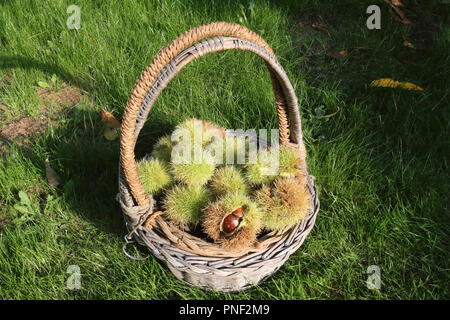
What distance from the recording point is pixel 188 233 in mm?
1862

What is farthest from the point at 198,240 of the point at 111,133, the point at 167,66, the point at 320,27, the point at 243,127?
→ the point at 320,27

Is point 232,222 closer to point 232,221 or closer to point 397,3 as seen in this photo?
point 232,221

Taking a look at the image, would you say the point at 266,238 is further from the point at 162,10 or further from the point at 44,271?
the point at 162,10

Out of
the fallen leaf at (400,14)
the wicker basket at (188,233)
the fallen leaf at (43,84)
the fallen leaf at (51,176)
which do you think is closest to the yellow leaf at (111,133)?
the fallen leaf at (51,176)

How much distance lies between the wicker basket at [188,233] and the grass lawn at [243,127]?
0.18 meters

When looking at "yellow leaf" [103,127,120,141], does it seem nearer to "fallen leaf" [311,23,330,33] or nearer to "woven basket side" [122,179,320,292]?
"woven basket side" [122,179,320,292]

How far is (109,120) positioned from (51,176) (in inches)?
18.8

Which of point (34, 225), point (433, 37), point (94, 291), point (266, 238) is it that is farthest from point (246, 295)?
point (433, 37)

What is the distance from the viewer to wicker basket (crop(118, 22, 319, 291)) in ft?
4.78

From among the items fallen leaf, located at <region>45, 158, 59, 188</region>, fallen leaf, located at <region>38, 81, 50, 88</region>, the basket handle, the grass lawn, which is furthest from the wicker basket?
fallen leaf, located at <region>38, 81, 50, 88</region>

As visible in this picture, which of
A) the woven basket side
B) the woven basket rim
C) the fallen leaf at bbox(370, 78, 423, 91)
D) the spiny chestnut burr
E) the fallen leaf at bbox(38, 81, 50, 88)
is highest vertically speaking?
the fallen leaf at bbox(38, 81, 50, 88)

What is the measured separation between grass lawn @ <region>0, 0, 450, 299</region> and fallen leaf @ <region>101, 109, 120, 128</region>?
3.7 inches

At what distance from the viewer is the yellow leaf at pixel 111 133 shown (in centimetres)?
253

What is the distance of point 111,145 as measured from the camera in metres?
2.55
